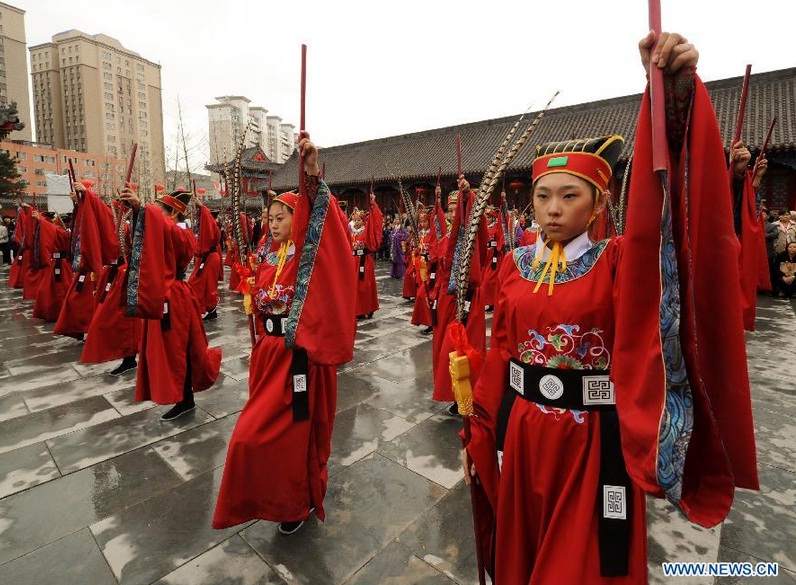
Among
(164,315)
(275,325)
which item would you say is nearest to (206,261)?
(164,315)

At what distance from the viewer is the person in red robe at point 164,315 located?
3955 millimetres

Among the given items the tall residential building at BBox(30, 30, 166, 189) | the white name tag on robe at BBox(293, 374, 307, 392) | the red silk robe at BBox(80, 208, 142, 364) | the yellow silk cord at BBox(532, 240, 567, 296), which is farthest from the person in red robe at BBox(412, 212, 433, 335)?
the tall residential building at BBox(30, 30, 166, 189)

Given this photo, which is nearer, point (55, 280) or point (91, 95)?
point (55, 280)

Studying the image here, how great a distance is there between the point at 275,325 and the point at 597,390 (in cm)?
180

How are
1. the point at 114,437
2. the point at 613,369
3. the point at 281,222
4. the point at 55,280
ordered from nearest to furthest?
the point at 613,369 → the point at 281,222 → the point at 114,437 → the point at 55,280

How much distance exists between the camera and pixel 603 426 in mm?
1547

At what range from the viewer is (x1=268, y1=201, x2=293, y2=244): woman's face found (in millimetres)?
2863

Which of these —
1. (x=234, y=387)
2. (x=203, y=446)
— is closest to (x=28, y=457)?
(x=203, y=446)

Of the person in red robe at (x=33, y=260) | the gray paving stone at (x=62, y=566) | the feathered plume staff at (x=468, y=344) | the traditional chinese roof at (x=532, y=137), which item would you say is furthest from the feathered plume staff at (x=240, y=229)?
the traditional chinese roof at (x=532, y=137)

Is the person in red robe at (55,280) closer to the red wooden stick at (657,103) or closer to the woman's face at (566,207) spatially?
the woman's face at (566,207)

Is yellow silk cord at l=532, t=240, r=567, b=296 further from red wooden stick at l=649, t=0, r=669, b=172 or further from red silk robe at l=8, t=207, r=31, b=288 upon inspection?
red silk robe at l=8, t=207, r=31, b=288

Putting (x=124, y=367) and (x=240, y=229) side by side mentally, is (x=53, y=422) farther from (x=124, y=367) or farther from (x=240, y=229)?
(x=240, y=229)
